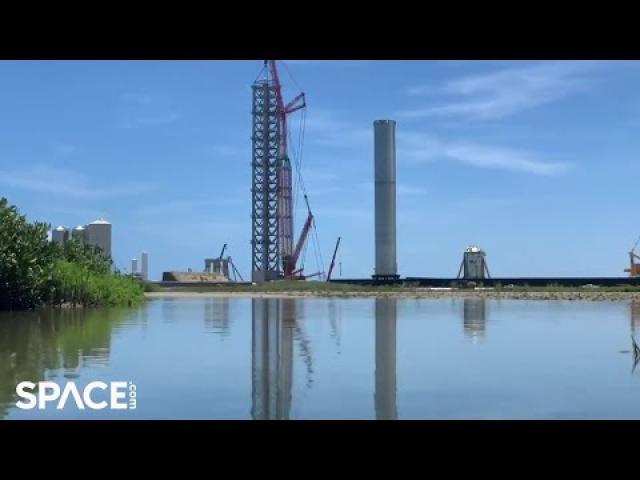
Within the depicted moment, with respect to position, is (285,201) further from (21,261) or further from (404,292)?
(21,261)

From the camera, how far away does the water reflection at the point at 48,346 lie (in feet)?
35.1

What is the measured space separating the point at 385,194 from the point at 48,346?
54646 millimetres

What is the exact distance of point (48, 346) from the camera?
47.8ft

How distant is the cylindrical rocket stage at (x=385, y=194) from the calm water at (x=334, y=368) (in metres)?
46.5

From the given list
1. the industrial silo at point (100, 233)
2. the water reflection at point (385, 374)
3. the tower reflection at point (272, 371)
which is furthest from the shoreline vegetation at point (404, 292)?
the tower reflection at point (272, 371)

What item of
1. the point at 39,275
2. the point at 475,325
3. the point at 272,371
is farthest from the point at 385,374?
the point at 39,275

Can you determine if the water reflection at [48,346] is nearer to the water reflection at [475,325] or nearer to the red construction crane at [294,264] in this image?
the water reflection at [475,325]

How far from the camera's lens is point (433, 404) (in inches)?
352
